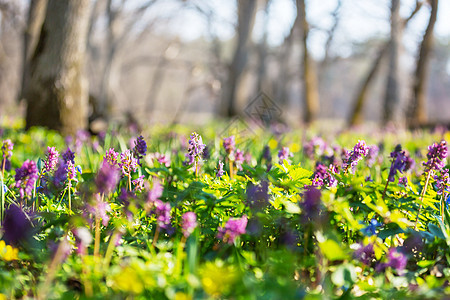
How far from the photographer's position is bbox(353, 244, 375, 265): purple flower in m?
1.63

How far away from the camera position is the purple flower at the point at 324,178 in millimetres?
2131

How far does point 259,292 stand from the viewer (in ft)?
4.69

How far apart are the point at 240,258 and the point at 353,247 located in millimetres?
481

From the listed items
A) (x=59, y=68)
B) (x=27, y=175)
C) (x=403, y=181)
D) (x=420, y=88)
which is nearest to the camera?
(x=27, y=175)

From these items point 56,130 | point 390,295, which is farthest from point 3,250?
point 56,130

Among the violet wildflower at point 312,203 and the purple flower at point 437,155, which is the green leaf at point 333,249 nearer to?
the violet wildflower at point 312,203

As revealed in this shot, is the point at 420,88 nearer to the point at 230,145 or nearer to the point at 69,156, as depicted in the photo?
the point at 230,145

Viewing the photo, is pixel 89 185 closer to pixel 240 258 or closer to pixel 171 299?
pixel 240 258

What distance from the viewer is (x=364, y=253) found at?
175 cm

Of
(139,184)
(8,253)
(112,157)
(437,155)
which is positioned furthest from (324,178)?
(8,253)

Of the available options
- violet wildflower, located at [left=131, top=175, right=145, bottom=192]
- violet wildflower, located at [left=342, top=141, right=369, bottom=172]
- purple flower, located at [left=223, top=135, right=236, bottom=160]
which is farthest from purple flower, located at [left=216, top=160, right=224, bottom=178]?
violet wildflower, located at [left=342, top=141, right=369, bottom=172]

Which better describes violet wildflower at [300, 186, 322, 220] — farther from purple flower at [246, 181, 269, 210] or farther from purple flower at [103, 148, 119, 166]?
purple flower at [103, 148, 119, 166]

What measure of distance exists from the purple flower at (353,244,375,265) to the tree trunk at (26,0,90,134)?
18.3 ft

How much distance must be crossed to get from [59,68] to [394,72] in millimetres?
10199
